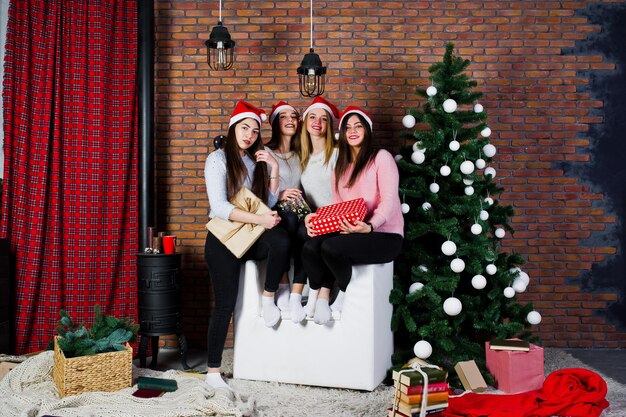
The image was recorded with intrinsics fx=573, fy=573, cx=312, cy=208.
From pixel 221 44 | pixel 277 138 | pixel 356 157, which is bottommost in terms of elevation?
pixel 356 157

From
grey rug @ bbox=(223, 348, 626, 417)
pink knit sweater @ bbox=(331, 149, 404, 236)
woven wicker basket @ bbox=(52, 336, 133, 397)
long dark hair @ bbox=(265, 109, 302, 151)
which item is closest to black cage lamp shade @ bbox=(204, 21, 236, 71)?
long dark hair @ bbox=(265, 109, 302, 151)

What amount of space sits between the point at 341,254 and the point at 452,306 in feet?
2.52

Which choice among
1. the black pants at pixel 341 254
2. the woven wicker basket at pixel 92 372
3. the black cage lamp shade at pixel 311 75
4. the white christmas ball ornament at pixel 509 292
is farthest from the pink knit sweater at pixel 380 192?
the woven wicker basket at pixel 92 372

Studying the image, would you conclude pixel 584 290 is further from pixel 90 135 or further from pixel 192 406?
pixel 90 135

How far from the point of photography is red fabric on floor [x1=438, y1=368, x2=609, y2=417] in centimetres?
273

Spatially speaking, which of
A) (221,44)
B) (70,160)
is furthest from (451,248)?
(70,160)

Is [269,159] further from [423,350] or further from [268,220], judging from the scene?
[423,350]

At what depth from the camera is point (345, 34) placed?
176 inches

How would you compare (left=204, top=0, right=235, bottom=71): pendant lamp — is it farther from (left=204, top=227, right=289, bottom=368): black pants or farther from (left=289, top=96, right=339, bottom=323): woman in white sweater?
(left=204, top=227, right=289, bottom=368): black pants

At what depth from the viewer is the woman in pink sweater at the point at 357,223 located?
3199 millimetres

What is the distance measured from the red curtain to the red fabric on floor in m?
2.58

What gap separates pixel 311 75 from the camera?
4.07 meters

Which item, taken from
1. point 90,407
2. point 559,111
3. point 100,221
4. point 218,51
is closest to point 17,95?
point 100,221

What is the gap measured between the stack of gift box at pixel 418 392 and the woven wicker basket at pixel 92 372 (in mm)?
1477
